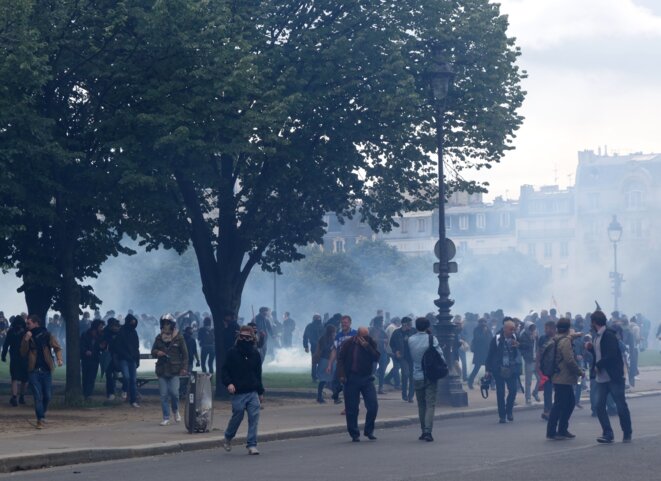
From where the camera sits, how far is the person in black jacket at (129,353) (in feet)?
87.9

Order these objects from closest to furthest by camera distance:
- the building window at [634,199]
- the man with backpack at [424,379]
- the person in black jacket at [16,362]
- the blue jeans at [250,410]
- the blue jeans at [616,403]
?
the blue jeans at [250,410] → the blue jeans at [616,403] → the man with backpack at [424,379] → the person in black jacket at [16,362] → the building window at [634,199]

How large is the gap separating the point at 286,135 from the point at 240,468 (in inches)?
580

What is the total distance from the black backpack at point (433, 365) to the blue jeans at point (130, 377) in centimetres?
891

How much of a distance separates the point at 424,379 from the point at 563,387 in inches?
79.9

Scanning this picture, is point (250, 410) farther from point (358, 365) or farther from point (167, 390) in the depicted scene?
point (167, 390)

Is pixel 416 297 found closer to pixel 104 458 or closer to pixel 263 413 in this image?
pixel 263 413

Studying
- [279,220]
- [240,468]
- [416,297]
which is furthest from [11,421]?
[416,297]

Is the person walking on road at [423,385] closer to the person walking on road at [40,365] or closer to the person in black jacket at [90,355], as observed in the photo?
the person walking on road at [40,365]

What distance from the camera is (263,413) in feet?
81.8

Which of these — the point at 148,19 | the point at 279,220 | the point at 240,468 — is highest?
the point at 148,19

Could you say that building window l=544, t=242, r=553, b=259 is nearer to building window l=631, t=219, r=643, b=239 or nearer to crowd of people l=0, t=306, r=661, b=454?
building window l=631, t=219, r=643, b=239

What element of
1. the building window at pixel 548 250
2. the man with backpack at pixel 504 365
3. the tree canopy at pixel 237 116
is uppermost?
the building window at pixel 548 250

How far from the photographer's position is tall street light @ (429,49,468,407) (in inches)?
1071

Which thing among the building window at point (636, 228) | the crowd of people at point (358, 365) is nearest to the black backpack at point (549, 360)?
the crowd of people at point (358, 365)
